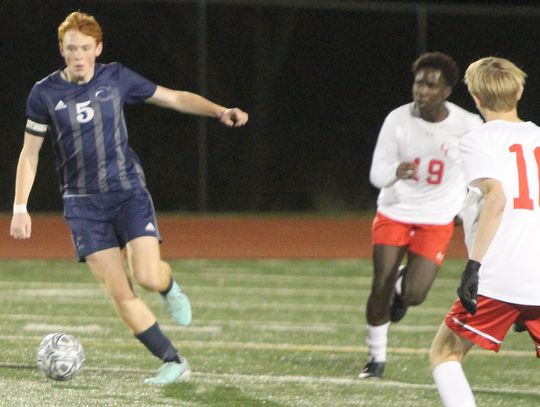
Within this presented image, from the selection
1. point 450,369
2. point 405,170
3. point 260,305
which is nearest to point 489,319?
point 450,369

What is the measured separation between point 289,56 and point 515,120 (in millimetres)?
15144

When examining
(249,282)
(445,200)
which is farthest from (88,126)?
(249,282)

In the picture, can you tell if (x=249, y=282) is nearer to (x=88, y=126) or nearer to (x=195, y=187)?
(x=88, y=126)

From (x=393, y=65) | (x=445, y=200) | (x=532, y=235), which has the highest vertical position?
(x=532, y=235)

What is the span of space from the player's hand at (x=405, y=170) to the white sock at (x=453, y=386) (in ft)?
6.49

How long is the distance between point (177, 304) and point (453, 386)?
2616 mm

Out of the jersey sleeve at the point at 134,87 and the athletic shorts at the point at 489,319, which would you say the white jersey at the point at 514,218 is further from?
the jersey sleeve at the point at 134,87

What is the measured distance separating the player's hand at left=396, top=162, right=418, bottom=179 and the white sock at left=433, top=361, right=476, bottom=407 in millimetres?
1979

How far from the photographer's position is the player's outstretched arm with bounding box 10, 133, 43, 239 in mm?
6461

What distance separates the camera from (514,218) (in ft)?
16.8

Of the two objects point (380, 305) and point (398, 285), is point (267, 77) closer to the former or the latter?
point (398, 285)

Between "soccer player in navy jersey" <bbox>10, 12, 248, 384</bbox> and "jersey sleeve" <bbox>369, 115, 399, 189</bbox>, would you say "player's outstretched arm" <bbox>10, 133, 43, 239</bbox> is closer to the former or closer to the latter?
"soccer player in navy jersey" <bbox>10, 12, 248, 384</bbox>

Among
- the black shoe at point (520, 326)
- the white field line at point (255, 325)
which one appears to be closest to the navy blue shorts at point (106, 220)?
the black shoe at point (520, 326)

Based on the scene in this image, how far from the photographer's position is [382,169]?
731 centimetres
